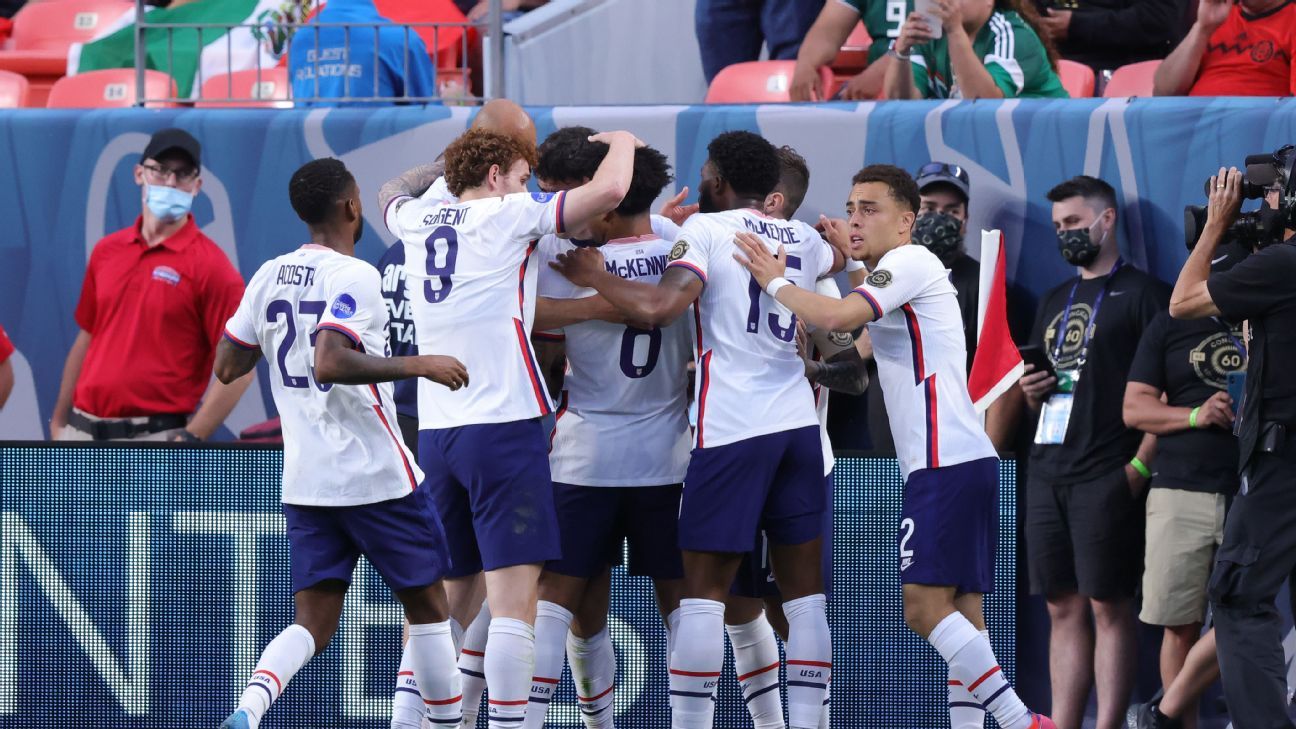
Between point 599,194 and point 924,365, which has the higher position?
point 599,194

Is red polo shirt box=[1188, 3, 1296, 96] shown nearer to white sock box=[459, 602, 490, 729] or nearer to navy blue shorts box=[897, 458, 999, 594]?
navy blue shorts box=[897, 458, 999, 594]

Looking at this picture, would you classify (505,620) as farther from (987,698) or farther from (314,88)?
(314,88)

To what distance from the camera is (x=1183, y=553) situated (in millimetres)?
6598

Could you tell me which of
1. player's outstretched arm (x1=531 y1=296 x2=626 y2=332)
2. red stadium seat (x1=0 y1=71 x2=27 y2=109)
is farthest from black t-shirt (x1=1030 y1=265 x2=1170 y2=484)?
red stadium seat (x1=0 y1=71 x2=27 y2=109)

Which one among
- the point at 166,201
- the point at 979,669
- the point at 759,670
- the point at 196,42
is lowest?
the point at 759,670

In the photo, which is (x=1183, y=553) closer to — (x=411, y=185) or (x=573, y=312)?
(x=573, y=312)

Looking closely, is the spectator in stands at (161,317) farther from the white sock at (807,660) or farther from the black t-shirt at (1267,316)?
the black t-shirt at (1267,316)

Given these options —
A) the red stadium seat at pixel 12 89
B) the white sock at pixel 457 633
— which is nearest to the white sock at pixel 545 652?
the white sock at pixel 457 633

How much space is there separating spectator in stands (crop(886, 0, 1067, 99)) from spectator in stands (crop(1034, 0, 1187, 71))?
923mm

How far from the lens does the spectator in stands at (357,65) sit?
8.16 metres

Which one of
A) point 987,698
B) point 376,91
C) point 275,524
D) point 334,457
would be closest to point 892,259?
point 987,698

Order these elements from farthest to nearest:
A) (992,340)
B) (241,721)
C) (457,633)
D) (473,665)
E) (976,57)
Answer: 1. (976,57)
2. (992,340)
3. (457,633)
4. (473,665)
5. (241,721)

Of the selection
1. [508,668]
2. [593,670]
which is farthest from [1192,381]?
[508,668]

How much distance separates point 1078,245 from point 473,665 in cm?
285
